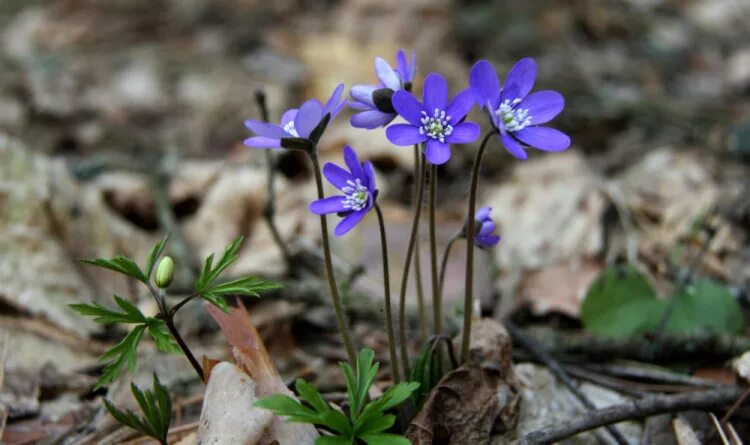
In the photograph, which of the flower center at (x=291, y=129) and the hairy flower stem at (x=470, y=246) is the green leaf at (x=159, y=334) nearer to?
the flower center at (x=291, y=129)

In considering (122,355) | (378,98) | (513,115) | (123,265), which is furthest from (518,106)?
(122,355)

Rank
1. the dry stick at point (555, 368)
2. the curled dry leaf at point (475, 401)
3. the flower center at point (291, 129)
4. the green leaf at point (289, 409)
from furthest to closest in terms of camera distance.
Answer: the dry stick at point (555, 368) → the curled dry leaf at point (475, 401) → the flower center at point (291, 129) → the green leaf at point (289, 409)

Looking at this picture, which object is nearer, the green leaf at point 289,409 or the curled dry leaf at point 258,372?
the green leaf at point 289,409

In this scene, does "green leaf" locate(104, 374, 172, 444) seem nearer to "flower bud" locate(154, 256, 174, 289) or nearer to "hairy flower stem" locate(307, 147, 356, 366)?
"flower bud" locate(154, 256, 174, 289)

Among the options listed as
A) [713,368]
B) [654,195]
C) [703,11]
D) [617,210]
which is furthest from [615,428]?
[703,11]

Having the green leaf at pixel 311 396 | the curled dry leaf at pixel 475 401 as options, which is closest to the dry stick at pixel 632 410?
the curled dry leaf at pixel 475 401

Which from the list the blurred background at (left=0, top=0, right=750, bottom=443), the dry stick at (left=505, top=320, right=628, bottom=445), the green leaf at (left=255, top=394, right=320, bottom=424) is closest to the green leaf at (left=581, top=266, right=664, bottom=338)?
the blurred background at (left=0, top=0, right=750, bottom=443)

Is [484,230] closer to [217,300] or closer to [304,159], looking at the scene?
[217,300]
